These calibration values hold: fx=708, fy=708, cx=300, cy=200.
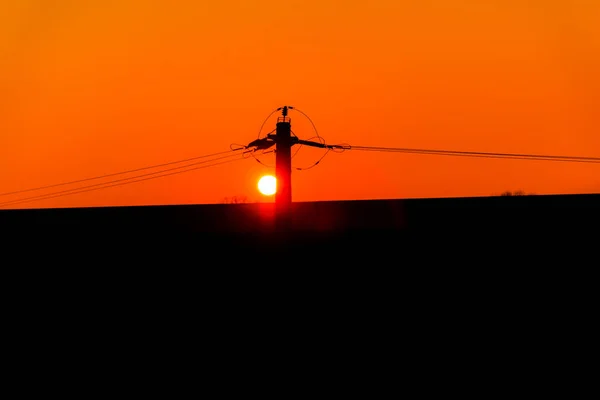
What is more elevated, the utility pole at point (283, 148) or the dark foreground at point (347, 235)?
the utility pole at point (283, 148)

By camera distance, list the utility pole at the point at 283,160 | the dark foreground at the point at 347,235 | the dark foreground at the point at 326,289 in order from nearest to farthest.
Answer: the dark foreground at the point at 326,289
the dark foreground at the point at 347,235
the utility pole at the point at 283,160

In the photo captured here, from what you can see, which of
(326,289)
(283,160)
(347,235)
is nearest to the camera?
(326,289)

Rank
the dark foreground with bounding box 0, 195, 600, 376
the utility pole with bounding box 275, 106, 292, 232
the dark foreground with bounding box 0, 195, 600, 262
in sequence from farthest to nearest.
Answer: the utility pole with bounding box 275, 106, 292, 232, the dark foreground with bounding box 0, 195, 600, 262, the dark foreground with bounding box 0, 195, 600, 376

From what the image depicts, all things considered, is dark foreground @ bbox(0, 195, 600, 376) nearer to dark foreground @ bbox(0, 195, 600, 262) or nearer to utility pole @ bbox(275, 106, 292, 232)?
dark foreground @ bbox(0, 195, 600, 262)

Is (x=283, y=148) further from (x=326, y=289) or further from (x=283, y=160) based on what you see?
(x=326, y=289)

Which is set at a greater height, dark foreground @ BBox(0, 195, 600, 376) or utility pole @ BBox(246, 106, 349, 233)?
utility pole @ BBox(246, 106, 349, 233)

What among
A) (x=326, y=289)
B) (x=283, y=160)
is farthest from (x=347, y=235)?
(x=283, y=160)

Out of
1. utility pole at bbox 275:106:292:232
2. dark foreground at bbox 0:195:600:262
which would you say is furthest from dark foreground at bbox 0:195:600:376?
utility pole at bbox 275:106:292:232

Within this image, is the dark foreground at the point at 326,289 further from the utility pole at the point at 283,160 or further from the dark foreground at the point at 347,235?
the utility pole at the point at 283,160

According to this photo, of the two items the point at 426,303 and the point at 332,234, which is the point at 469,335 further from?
the point at 332,234

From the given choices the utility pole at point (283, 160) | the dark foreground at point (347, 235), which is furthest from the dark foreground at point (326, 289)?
the utility pole at point (283, 160)

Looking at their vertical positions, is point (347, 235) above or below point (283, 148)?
below

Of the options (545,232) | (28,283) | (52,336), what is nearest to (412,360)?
(545,232)

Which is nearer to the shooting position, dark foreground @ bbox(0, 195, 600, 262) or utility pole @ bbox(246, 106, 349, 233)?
dark foreground @ bbox(0, 195, 600, 262)
